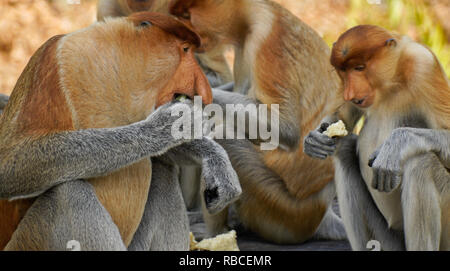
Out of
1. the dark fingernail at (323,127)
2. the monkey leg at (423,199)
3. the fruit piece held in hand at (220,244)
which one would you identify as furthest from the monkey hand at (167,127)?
the monkey leg at (423,199)

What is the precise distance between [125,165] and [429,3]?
189 centimetres

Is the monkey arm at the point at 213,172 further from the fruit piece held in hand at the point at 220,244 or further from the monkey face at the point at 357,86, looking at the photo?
the monkey face at the point at 357,86

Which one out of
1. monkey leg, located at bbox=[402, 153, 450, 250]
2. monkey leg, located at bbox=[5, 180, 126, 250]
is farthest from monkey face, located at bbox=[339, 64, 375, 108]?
monkey leg, located at bbox=[5, 180, 126, 250]

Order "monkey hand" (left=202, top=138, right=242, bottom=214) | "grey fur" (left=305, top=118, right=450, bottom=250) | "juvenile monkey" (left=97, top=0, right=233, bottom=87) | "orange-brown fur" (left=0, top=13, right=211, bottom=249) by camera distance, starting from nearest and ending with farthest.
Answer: "orange-brown fur" (left=0, top=13, right=211, bottom=249), "monkey hand" (left=202, top=138, right=242, bottom=214), "grey fur" (left=305, top=118, right=450, bottom=250), "juvenile monkey" (left=97, top=0, right=233, bottom=87)

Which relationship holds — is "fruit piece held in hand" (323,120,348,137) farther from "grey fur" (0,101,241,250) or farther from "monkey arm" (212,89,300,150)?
"grey fur" (0,101,241,250)

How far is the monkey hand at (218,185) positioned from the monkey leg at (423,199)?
0.75m

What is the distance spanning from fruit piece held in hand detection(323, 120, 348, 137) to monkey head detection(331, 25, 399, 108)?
14cm

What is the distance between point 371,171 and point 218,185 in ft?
2.77

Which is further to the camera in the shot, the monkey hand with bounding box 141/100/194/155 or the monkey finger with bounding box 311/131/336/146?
the monkey finger with bounding box 311/131/336/146

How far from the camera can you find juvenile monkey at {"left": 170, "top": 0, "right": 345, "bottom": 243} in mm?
3572

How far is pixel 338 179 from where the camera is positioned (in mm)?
3084

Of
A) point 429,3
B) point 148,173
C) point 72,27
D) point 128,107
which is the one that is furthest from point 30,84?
point 429,3

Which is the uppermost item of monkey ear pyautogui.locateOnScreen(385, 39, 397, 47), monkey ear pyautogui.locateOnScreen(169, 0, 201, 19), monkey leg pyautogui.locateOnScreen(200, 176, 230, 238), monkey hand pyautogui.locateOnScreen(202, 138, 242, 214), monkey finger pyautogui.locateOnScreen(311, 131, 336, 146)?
monkey ear pyautogui.locateOnScreen(169, 0, 201, 19)

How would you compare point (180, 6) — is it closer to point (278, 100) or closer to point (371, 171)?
point (278, 100)
